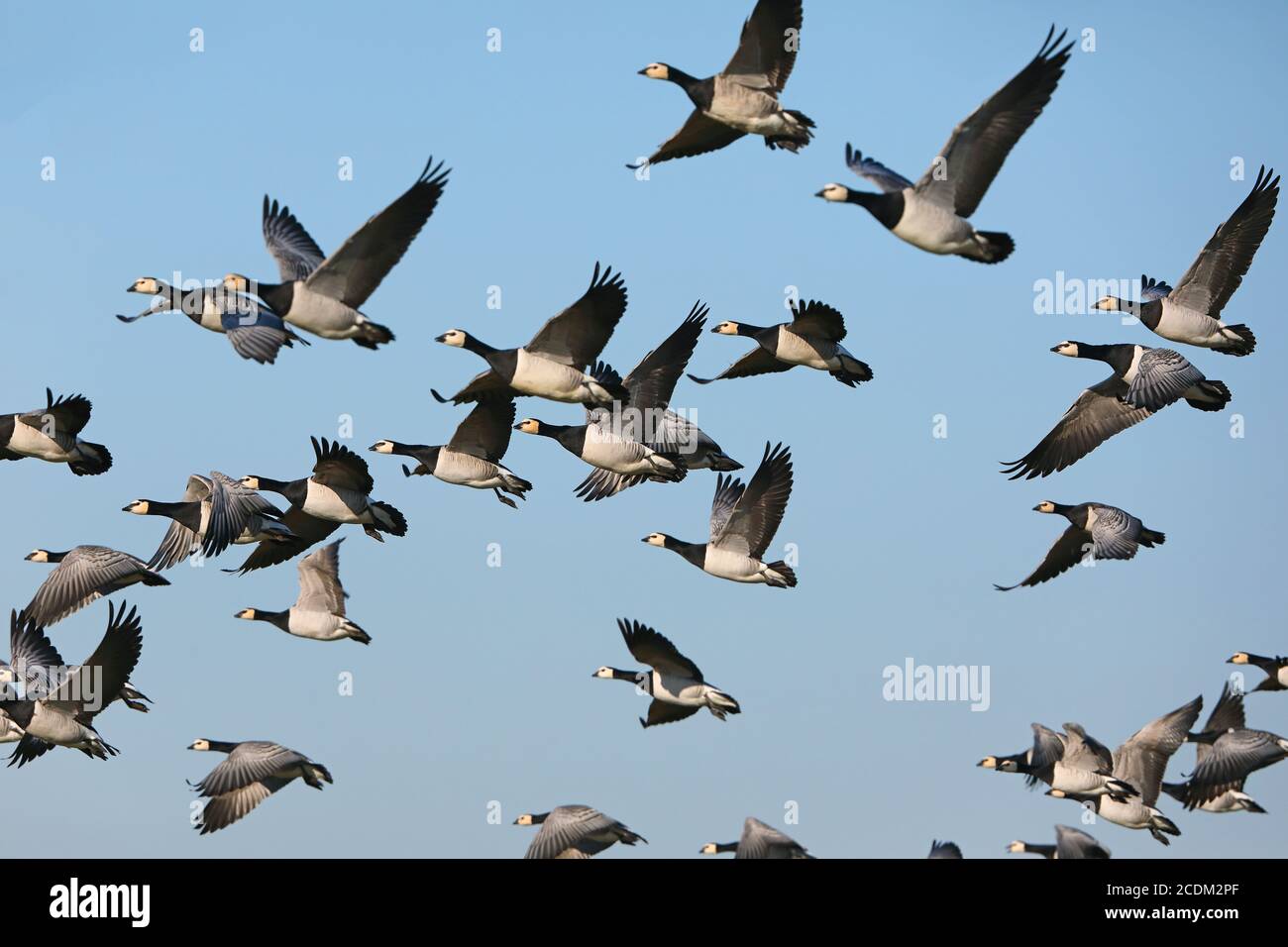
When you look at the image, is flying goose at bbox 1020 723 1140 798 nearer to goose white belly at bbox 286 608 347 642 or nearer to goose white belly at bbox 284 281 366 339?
goose white belly at bbox 286 608 347 642

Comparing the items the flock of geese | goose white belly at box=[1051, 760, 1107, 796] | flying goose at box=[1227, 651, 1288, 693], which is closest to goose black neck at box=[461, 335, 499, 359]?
the flock of geese

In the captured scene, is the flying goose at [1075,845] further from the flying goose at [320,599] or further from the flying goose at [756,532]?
the flying goose at [320,599]

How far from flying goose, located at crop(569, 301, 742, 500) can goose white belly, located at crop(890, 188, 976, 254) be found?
496 centimetres

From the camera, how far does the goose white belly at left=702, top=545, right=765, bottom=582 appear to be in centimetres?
2241

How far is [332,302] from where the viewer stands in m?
18.8

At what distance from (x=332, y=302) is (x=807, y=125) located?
5501 mm

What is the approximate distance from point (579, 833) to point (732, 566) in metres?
3.96

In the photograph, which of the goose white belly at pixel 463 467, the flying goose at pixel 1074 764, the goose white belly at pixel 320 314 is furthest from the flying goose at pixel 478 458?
the flying goose at pixel 1074 764

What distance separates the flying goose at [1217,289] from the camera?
69.8 feet

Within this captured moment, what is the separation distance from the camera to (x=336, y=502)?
21.7 m

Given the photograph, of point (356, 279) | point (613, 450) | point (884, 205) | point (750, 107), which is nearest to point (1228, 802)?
point (613, 450)
